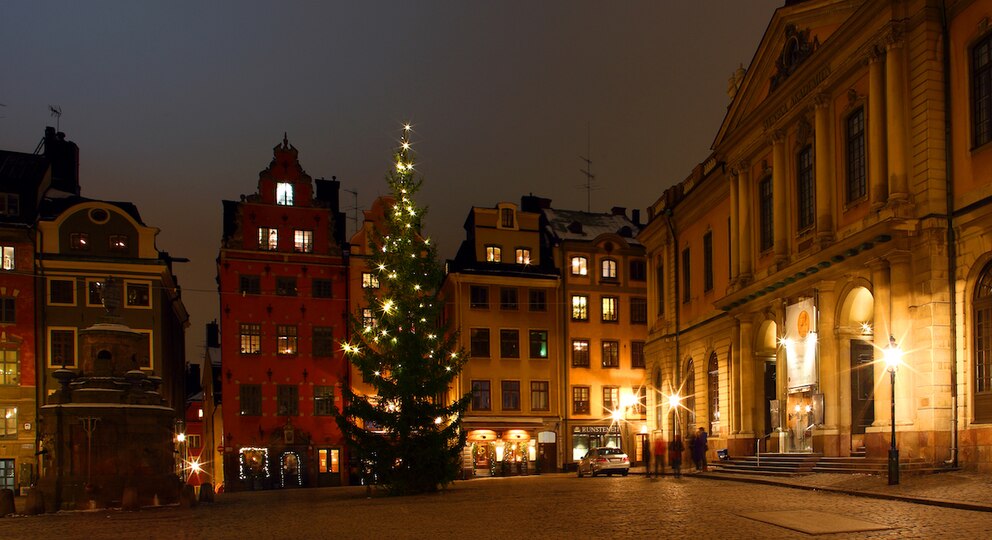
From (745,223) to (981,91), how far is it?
1407cm

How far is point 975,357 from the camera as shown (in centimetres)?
2291

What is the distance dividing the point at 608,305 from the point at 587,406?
6918 mm

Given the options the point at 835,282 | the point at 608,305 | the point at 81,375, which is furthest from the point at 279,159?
the point at 835,282

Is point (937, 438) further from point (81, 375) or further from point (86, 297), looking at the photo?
point (86, 297)

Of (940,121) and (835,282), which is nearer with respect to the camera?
(940,121)

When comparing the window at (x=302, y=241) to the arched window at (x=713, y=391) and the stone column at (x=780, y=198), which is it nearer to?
the arched window at (x=713, y=391)

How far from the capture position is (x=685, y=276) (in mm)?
46531

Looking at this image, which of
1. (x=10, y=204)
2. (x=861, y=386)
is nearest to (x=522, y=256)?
Answer: (x=10, y=204)

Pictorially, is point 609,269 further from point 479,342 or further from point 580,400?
point 479,342

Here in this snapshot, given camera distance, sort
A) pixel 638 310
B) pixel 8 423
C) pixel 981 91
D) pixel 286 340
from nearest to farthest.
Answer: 1. pixel 981 91
2. pixel 8 423
3. pixel 286 340
4. pixel 638 310

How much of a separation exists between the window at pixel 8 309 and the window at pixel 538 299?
29.5 meters

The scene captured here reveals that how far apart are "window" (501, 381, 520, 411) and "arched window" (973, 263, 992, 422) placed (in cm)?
3517

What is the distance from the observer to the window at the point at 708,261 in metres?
42.8

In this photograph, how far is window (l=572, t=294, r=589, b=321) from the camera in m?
58.0
